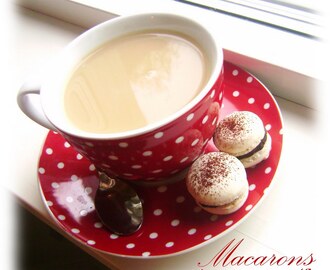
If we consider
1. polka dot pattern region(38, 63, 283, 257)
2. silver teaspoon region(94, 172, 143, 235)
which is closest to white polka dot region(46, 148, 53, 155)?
polka dot pattern region(38, 63, 283, 257)

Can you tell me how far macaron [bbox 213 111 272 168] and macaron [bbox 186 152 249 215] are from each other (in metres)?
0.02

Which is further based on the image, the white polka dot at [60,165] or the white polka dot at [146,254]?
the white polka dot at [60,165]

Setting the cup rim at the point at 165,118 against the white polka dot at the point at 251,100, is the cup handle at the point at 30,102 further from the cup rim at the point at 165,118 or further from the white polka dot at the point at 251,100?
the white polka dot at the point at 251,100

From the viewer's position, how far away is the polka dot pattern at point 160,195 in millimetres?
491

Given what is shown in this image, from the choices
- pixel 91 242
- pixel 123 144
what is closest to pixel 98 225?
pixel 91 242

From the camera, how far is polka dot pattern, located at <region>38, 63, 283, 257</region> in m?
0.49

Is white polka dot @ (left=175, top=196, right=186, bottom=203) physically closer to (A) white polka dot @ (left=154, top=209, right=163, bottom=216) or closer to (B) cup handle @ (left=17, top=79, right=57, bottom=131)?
(A) white polka dot @ (left=154, top=209, right=163, bottom=216)

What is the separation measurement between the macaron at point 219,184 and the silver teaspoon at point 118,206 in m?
0.08

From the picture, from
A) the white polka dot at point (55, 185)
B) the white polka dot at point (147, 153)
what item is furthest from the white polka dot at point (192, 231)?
the white polka dot at point (55, 185)

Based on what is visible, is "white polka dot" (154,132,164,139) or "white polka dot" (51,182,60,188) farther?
"white polka dot" (51,182,60,188)

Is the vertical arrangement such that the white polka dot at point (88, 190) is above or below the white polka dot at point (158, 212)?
above

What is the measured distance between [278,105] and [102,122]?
0.86 feet

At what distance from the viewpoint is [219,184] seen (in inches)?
19.3

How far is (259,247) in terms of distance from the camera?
19.7 inches
